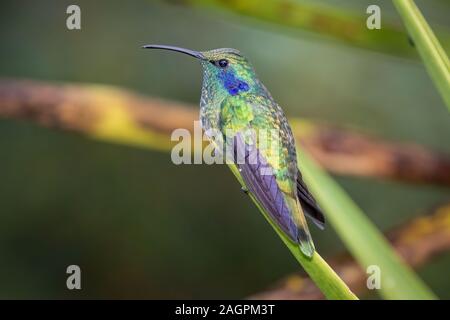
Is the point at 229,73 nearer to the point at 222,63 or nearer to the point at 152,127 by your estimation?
the point at 222,63

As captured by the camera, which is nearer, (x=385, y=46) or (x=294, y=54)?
(x=385, y=46)

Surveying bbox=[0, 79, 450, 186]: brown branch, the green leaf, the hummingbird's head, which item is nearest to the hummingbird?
the hummingbird's head

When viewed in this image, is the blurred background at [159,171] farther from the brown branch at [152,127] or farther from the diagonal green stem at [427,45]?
the diagonal green stem at [427,45]

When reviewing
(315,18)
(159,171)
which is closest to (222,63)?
(315,18)

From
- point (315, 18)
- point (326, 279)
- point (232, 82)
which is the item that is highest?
point (315, 18)

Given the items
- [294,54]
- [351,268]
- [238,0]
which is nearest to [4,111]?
[238,0]
